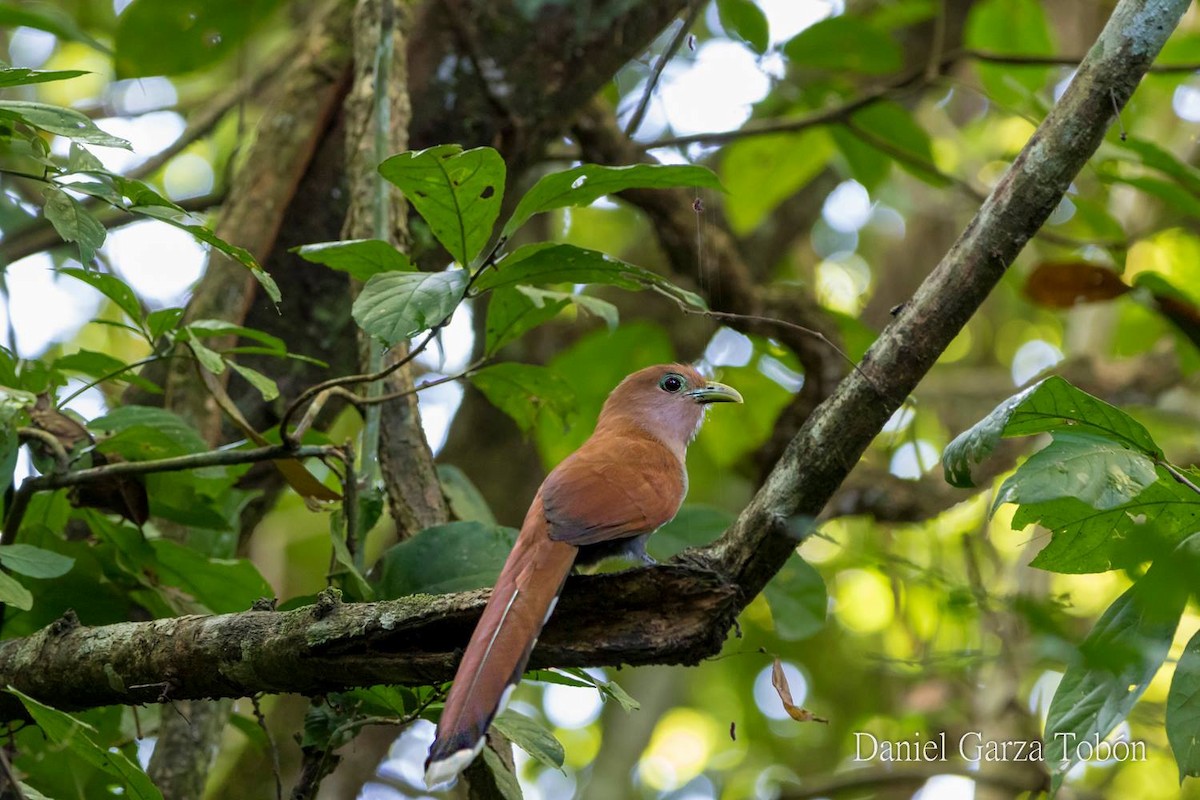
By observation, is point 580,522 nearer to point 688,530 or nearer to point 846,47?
point 688,530

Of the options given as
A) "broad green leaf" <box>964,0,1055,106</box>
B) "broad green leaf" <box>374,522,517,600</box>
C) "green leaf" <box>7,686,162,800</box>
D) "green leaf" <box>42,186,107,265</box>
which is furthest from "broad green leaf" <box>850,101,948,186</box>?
"green leaf" <box>7,686,162,800</box>

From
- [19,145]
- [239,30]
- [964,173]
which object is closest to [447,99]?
[239,30]

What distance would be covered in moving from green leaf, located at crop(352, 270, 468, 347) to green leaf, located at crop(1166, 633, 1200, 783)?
55.4 inches

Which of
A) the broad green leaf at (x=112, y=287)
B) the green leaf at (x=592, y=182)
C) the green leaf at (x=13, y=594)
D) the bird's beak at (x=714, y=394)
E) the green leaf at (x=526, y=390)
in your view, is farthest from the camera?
the bird's beak at (x=714, y=394)

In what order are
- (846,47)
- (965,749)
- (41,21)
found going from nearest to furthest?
(41,21) < (846,47) < (965,749)

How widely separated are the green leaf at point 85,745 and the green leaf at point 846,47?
3.48 meters

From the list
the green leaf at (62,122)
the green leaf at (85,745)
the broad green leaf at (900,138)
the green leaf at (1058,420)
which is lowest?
the green leaf at (85,745)

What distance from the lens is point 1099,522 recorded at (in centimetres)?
192

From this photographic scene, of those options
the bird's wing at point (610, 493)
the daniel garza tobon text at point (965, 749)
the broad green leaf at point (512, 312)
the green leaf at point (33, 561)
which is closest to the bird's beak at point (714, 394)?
the bird's wing at point (610, 493)

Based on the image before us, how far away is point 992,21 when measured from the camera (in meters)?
4.83

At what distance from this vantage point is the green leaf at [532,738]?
2.21 m

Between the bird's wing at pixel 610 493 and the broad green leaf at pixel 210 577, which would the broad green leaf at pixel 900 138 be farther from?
the broad green leaf at pixel 210 577

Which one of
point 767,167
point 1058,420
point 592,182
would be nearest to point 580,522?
point 592,182

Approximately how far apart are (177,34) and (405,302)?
2.55 meters
